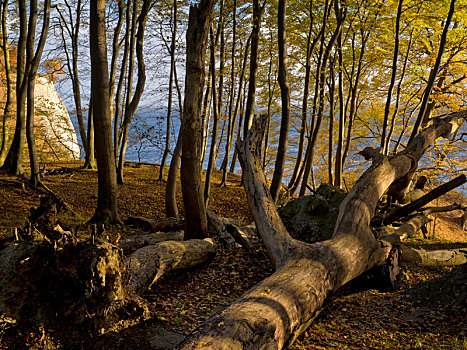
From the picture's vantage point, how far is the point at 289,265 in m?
3.60

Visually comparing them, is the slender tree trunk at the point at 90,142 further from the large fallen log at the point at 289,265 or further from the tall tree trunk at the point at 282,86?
the large fallen log at the point at 289,265

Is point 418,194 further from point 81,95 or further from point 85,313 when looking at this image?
point 81,95

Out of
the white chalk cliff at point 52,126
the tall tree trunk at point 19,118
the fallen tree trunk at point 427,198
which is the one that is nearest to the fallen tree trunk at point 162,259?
the fallen tree trunk at point 427,198

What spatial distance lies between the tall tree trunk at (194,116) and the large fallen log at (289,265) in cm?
79

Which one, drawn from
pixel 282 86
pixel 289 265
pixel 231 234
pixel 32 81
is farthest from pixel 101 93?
pixel 289 265

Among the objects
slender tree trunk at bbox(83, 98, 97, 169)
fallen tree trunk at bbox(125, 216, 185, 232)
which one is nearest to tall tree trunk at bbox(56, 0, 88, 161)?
slender tree trunk at bbox(83, 98, 97, 169)

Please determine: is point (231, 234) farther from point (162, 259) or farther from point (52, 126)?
point (52, 126)

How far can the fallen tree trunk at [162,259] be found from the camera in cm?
371

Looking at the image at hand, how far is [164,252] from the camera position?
4.29m

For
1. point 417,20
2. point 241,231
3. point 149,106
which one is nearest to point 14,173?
point 149,106

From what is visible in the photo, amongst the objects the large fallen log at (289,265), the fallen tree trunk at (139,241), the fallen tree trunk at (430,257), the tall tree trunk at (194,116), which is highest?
the tall tree trunk at (194,116)

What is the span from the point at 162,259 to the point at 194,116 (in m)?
2.29

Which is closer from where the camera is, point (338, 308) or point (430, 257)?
point (338, 308)

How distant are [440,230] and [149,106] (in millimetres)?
13267
